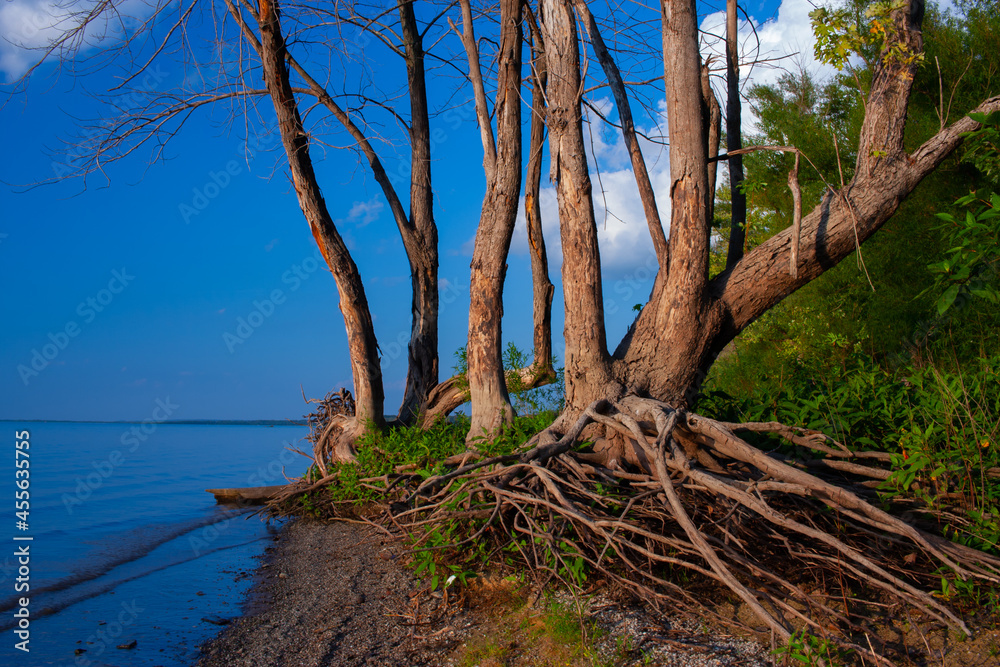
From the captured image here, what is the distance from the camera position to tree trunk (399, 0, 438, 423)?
332 inches

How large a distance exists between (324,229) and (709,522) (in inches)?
218

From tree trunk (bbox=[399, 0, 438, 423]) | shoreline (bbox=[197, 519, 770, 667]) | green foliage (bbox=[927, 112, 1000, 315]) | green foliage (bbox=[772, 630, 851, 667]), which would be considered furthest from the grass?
tree trunk (bbox=[399, 0, 438, 423])

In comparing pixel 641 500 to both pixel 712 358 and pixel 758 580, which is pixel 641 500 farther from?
pixel 712 358

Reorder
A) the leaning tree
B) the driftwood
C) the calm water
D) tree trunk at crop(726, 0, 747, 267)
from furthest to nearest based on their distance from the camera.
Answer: the driftwood → tree trunk at crop(726, 0, 747, 267) → the calm water → the leaning tree

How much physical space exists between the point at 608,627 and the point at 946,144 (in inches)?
181

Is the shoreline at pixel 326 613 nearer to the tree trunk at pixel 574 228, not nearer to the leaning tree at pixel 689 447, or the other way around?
the leaning tree at pixel 689 447

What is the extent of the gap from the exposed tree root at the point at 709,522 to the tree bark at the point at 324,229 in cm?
347

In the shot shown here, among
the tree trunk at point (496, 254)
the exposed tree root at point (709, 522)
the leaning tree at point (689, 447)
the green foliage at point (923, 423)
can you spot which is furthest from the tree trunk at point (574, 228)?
the green foliage at point (923, 423)

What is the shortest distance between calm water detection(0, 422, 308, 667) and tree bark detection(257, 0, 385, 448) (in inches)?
83.9

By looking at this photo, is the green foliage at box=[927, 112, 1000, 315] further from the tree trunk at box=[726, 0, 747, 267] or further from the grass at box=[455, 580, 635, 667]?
the grass at box=[455, 580, 635, 667]

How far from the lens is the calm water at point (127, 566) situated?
13.5 feet

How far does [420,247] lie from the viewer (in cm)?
848

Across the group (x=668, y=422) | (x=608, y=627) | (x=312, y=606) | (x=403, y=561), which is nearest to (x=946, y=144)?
(x=668, y=422)

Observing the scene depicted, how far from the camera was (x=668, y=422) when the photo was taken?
3926 mm
